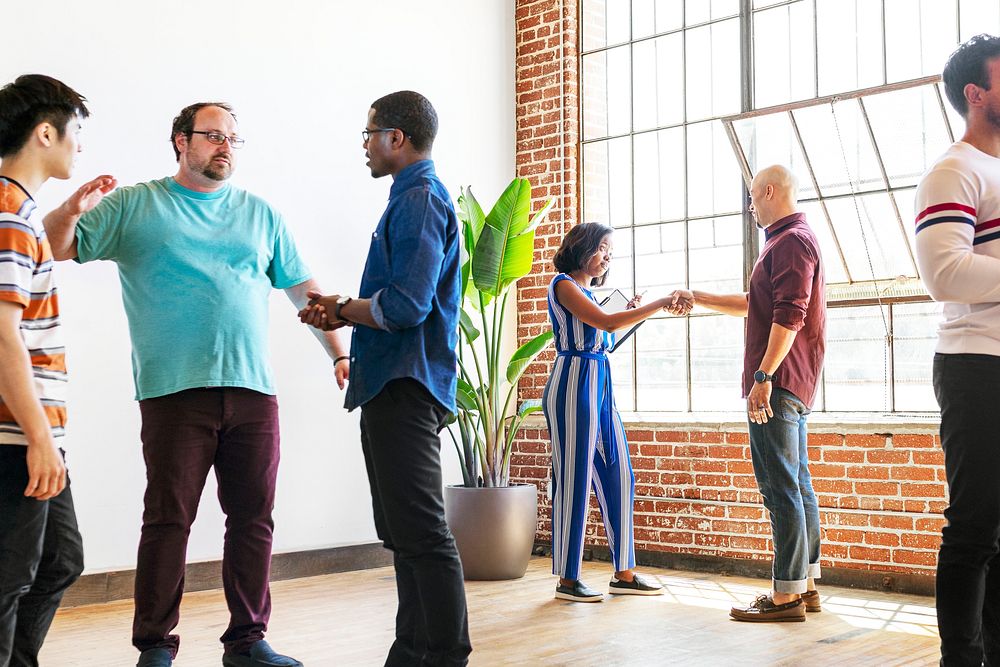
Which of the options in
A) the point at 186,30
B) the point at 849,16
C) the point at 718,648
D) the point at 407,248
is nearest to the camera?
the point at 407,248

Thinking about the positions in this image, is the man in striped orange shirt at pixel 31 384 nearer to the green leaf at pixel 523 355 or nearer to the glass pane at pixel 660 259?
the green leaf at pixel 523 355

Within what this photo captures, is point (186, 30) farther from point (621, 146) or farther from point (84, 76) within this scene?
point (621, 146)

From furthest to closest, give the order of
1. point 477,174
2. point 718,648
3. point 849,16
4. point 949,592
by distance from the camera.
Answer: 1. point 477,174
2. point 849,16
3. point 718,648
4. point 949,592

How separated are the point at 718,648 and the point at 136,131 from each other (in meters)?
3.22

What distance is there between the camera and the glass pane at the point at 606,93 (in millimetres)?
6055

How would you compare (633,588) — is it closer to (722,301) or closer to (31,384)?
(722,301)

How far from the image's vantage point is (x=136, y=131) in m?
4.48

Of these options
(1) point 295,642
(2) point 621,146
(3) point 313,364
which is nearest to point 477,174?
(2) point 621,146

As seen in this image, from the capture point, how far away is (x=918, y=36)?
484cm

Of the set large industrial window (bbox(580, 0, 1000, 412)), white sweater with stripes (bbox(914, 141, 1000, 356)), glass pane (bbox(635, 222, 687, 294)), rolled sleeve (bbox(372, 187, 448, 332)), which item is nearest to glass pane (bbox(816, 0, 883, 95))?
large industrial window (bbox(580, 0, 1000, 412))

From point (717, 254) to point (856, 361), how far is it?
976mm

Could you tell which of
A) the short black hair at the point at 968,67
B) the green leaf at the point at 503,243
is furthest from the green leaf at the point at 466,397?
the short black hair at the point at 968,67

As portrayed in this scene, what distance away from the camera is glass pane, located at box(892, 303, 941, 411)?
478cm

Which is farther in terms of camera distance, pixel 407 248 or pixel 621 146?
pixel 621 146
